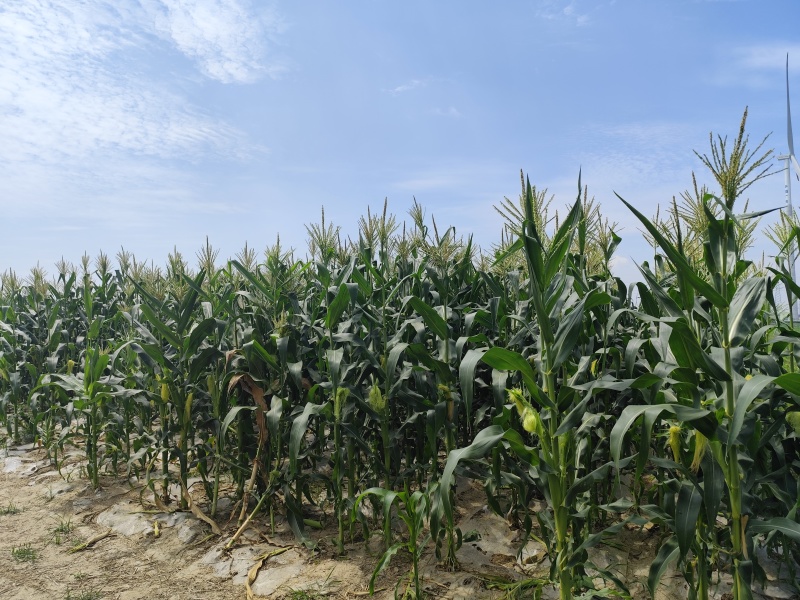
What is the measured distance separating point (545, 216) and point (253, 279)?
2.28 m

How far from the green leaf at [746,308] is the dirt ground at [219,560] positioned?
172 cm

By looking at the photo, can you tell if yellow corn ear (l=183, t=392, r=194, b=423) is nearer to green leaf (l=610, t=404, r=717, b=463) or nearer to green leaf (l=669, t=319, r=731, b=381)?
green leaf (l=610, t=404, r=717, b=463)

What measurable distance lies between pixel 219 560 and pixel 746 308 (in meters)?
3.79

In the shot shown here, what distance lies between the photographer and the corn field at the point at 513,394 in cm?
258

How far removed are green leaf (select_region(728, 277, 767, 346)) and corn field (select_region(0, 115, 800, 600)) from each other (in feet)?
0.04

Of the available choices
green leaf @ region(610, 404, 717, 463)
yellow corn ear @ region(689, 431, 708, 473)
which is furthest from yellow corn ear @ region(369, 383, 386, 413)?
yellow corn ear @ region(689, 431, 708, 473)

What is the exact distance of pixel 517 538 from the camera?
13.2ft

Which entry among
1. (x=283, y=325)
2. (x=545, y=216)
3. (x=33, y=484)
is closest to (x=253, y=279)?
(x=283, y=325)

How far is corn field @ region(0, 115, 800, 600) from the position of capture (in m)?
2.58

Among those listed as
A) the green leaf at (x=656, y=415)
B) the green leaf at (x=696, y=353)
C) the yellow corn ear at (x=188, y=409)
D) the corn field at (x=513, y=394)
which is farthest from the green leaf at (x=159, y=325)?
the green leaf at (x=696, y=353)

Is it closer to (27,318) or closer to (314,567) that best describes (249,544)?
(314,567)

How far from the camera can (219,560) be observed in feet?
13.8

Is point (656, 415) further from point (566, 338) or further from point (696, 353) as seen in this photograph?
point (566, 338)

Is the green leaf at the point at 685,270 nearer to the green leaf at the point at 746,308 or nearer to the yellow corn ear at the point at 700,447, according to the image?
the green leaf at the point at 746,308
